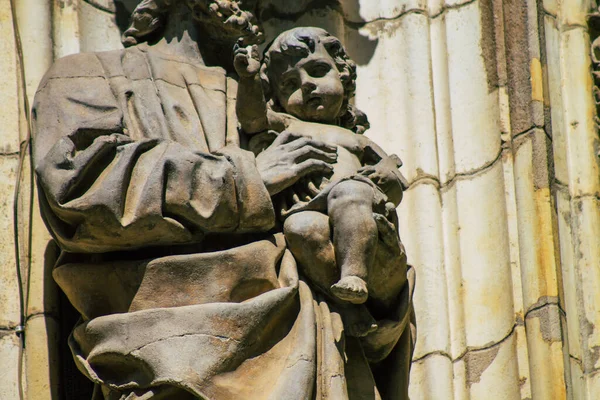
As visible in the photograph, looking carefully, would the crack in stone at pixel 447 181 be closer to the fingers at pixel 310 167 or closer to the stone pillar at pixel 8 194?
the fingers at pixel 310 167

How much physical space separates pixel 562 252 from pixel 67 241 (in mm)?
1788

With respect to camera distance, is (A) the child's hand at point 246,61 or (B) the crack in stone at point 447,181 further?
(B) the crack in stone at point 447,181

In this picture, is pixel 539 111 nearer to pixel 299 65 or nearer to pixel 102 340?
pixel 299 65

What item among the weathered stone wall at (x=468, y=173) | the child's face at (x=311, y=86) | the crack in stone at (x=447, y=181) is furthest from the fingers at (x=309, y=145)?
the crack in stone at (x=447, y=181)

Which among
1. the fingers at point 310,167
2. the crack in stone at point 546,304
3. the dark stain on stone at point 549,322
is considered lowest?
the dark stain on stone at point 549,322

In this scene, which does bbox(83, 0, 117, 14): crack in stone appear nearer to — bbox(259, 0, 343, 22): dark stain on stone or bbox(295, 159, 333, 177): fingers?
bbox(259, 0, 343, 22): dark stain on stone

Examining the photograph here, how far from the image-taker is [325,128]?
6.04 meters

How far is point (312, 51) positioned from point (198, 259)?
860 millimetres

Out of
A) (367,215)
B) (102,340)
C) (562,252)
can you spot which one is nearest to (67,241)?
(102,340)

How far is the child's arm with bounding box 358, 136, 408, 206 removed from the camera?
5.85 metres

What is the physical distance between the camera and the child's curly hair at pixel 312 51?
6051 mm

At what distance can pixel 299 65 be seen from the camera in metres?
6.04

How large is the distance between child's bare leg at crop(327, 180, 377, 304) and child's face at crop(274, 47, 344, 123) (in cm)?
46

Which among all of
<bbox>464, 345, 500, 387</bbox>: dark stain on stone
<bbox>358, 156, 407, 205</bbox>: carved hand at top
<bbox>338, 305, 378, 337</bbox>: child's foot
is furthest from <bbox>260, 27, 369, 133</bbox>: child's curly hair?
<bbox>464, 345, 500, 387</bbox>: dark stain on stone
